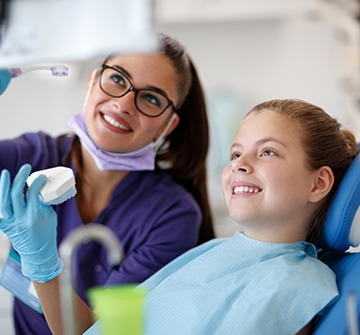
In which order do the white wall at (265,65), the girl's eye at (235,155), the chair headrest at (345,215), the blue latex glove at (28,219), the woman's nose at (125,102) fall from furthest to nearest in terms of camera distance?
the white wall at (265,65) → the woman's nose at (125,102) → the girl's eye at (235,155) → the chair headrest at (345,215) → the blue latex glove at (28,219)

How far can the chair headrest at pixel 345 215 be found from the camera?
160 cm

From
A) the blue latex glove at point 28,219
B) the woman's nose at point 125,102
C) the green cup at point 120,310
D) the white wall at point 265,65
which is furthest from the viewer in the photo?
the white wall at point 265,65

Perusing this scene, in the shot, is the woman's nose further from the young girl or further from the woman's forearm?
the woman's forearm

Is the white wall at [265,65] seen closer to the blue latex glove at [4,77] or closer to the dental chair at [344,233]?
the blue latex glove at [4,77]

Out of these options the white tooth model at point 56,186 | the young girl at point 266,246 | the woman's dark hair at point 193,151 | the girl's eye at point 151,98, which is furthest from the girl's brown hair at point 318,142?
the white tooth model at point 56,186

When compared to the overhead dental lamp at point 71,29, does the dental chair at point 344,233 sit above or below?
below

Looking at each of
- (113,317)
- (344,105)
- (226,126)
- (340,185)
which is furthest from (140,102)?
(344,105)

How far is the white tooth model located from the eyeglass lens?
1.73ft

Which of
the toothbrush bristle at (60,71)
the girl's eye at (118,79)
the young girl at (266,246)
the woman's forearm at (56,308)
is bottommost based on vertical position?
the woman's forearm at (56,308)

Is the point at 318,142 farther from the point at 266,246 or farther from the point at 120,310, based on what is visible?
the point at 120,310

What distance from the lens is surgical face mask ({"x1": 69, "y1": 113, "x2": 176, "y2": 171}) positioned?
2.00m

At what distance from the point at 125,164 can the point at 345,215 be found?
0.74 metres

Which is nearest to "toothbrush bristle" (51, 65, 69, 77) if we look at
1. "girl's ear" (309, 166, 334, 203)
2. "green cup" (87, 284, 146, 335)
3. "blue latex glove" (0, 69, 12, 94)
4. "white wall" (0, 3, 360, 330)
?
"blue latex glove" (0, 69, 12, 94)

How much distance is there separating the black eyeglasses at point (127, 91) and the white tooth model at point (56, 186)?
0.52 meters
